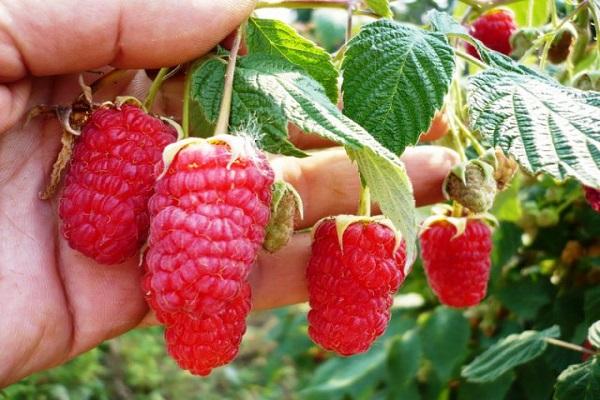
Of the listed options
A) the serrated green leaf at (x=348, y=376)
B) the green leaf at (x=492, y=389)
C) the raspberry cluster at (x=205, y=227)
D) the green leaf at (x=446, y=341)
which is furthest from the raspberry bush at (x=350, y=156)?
the serrated green leaf at (x=348, y=376)

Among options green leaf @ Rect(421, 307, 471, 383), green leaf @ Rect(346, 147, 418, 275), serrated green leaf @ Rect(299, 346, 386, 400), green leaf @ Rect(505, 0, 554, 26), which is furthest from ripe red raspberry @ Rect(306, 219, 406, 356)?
serrated green leaf @ Rect(299, 346, 386, 400)

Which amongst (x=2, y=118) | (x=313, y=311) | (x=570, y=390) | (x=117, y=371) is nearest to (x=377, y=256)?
(x=313, y=311)

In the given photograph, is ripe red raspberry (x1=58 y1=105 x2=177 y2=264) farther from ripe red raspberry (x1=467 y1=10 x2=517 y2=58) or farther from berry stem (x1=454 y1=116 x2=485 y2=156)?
ripe red raspberry (x1=467 y1=10 x2=517 y2=58)

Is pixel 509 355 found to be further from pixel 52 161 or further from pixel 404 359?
pixel 52 161

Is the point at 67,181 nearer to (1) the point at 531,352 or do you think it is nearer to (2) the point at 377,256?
(2) the point at 377,256

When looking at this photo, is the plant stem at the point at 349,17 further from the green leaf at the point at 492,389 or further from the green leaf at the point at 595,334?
the green leaf at the point at 492,389

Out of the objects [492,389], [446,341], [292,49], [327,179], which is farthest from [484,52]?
[446,341]
